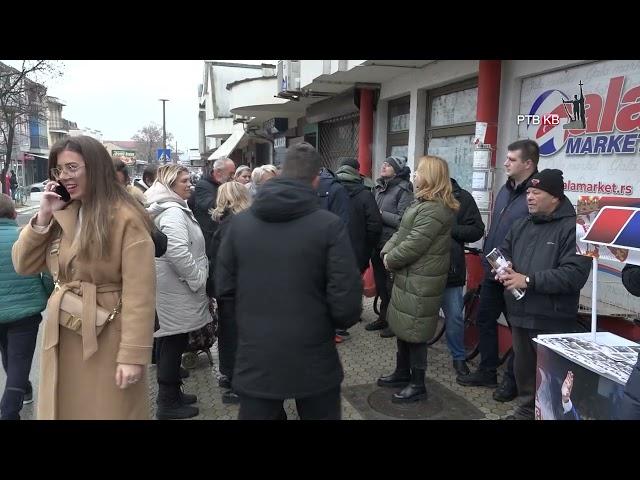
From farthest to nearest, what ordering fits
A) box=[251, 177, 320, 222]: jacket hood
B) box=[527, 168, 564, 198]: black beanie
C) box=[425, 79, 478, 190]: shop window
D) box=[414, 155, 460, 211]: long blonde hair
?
1. box=[425, 79, 478, 190]: shop window
2. box=[414, 155, 460, 211]: long blonde hair
3. box=[527, 168, 564, 198]: black beanie
4. box=[251, 177, 320, 222]: jacket hood

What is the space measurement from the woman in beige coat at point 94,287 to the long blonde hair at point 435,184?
211cm

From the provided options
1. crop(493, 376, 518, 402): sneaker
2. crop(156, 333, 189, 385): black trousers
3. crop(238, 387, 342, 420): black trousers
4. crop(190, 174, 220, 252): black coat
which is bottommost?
crop(493, 376, 518, 402): sneaker

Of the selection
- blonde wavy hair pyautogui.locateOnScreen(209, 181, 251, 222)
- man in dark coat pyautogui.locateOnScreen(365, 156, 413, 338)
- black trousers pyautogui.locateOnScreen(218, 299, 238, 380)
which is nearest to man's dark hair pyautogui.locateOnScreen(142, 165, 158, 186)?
blonde wavy hair pyautogui.locateOnScreen(209, 181, 251, 222)

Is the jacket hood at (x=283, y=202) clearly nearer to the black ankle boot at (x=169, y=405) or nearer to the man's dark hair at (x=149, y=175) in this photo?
the black ankle boot at (x=169, y=405)

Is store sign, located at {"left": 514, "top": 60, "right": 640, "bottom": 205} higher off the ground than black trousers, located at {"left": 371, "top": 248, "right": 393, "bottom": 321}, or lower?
higher

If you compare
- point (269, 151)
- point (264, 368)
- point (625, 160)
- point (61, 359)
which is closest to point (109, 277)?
point (61, 359)

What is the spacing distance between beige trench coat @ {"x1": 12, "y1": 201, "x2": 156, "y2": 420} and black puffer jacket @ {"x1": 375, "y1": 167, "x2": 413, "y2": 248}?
10.9ft

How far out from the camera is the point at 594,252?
Result: 2.70 meters

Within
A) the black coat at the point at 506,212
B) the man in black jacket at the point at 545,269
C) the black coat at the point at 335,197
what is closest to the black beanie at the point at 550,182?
the man in black jacket at the point at 545,269

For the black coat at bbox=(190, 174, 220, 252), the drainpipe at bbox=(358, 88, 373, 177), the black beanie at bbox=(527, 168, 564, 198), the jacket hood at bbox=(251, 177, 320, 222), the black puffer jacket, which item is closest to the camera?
the jacket hood at bbox=(251, 177, 320, 222)

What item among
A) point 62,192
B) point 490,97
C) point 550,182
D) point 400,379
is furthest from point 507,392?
point 62,192

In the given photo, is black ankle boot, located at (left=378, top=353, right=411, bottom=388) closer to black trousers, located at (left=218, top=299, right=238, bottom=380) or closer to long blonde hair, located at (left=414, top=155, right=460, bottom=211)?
black trousers, located at (left=218, top=299, right=238, bottom=380)

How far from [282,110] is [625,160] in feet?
34.5

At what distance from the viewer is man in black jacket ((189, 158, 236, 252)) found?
4570 mm
